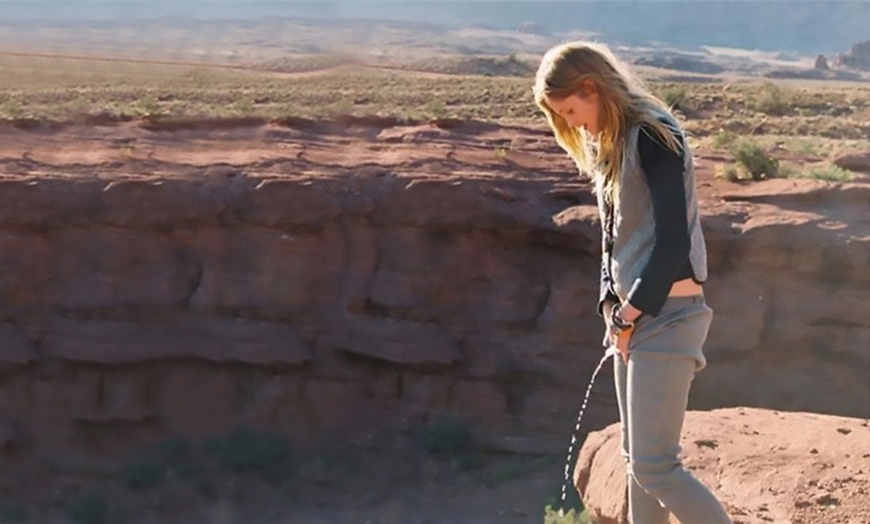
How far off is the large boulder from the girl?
1.22 metres

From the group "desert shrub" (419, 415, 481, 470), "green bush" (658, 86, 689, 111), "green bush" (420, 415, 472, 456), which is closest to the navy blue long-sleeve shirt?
"desert shrub" (419, 415, 481, 470)

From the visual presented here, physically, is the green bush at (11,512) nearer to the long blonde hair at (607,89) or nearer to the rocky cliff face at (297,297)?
the rocky cliff face at (297,297)

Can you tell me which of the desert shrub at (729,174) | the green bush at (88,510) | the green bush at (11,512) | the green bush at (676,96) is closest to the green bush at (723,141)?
the desert shrub at (729,174)

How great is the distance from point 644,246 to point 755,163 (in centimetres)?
1099

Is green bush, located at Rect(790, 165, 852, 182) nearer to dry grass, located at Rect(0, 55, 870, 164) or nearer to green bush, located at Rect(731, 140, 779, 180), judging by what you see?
green bush, located at Rect(731, 140, 779, 180)

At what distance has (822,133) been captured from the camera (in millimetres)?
23312

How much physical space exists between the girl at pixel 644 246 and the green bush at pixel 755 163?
1067 cm

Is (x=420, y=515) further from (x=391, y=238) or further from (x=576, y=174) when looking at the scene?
(x=576, y=174)

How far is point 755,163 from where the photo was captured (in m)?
13.9

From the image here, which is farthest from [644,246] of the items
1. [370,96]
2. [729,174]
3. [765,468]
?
[370,96]

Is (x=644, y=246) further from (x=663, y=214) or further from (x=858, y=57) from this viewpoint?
(x=858, y=57)

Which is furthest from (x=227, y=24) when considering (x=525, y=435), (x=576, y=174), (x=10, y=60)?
(x=525, y=435)

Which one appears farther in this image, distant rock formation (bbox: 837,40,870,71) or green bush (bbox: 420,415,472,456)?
distant rock formation (bbox: 837,40,870,71)

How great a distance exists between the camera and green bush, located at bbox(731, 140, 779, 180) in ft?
45.4
